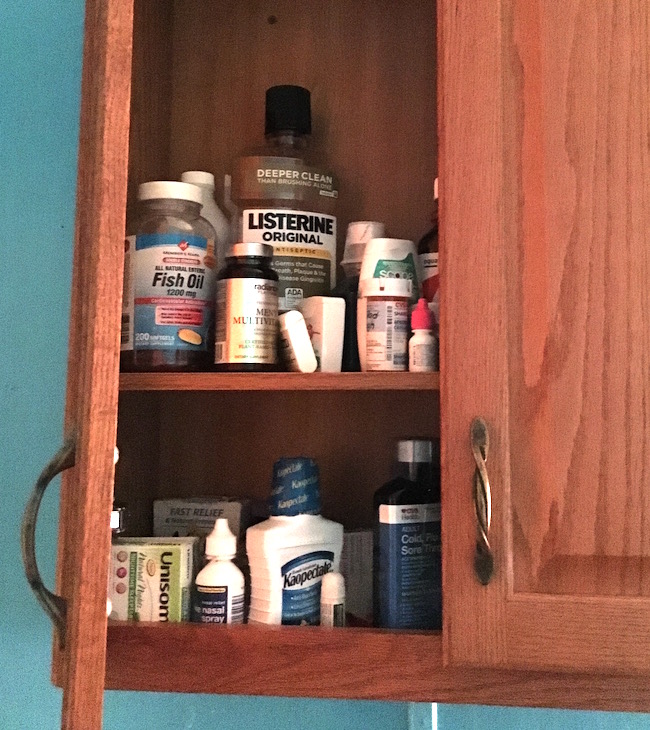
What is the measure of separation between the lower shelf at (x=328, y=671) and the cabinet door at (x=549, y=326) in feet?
0.11

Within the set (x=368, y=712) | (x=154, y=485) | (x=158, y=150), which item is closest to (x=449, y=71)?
(x=158, y=150)

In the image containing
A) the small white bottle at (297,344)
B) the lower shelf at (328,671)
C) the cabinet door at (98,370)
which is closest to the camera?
the cabinet door at (98,370)

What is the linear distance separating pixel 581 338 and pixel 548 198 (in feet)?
0.37

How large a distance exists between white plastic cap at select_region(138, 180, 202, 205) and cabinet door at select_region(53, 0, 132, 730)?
0.44 feet

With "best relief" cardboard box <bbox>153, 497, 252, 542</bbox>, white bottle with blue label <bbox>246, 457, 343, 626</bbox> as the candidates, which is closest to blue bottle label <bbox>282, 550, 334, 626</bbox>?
white bottle with blue label <bbox>246, 457, 343, 626</bbox>

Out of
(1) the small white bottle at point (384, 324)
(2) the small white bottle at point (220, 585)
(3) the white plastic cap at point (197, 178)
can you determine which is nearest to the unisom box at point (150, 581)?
(2) the small white bottle at point (220, 585)

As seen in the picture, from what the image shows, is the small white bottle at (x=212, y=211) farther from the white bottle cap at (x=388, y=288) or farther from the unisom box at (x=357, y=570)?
the unisom box at (x=357, y=570)

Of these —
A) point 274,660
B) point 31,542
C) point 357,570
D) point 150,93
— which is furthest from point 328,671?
point 150,93

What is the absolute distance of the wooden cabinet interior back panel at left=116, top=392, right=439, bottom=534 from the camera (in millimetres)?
828

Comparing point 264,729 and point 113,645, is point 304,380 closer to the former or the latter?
point 113,645

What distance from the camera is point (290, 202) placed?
790mm

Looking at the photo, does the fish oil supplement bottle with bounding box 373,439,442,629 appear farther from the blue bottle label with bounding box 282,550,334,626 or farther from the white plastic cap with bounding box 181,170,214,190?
the white plastic cap with bounding box 181,170,214,190

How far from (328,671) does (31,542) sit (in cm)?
25

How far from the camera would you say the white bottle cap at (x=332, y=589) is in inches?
26.5
